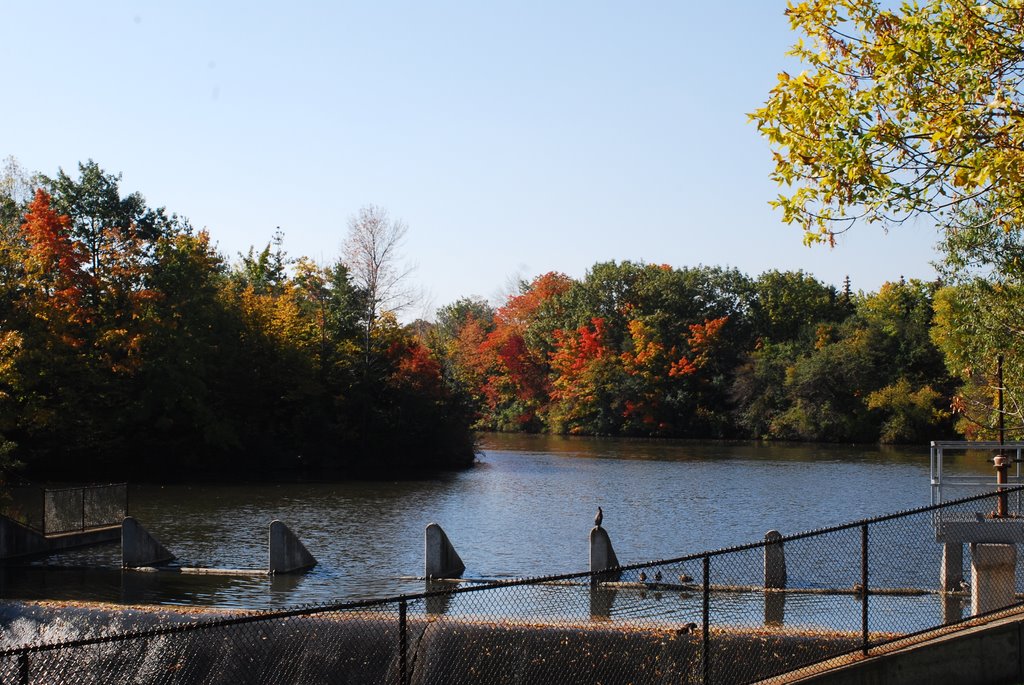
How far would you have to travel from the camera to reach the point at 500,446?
88188mm

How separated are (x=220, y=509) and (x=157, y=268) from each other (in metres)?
20.7

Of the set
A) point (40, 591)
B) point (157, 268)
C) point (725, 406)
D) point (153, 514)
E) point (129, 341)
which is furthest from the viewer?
point (725, 406)

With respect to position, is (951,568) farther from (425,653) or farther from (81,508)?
(81,508)

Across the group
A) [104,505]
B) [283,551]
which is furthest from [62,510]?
[283,551]

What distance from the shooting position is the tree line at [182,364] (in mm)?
48938

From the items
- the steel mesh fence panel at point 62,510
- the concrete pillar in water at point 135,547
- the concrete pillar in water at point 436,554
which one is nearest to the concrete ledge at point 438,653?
the concrete pillar in water at point 436,554

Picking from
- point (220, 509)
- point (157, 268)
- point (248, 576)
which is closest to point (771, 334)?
point (157, 268)

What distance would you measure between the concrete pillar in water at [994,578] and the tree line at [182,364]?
31905 millimetres

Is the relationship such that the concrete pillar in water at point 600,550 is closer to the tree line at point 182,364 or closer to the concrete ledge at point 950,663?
the concrete ledge at point 950,663

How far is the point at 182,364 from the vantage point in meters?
53.7

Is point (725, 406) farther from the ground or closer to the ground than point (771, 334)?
closer to the ground

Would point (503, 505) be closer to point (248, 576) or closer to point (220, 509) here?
point (220, 509)

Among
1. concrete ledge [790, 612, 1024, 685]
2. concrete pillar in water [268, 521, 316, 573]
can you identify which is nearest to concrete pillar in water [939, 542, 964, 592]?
concrete ledge [790, 612, 1024, 685]

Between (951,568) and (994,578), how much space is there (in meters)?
6.28
